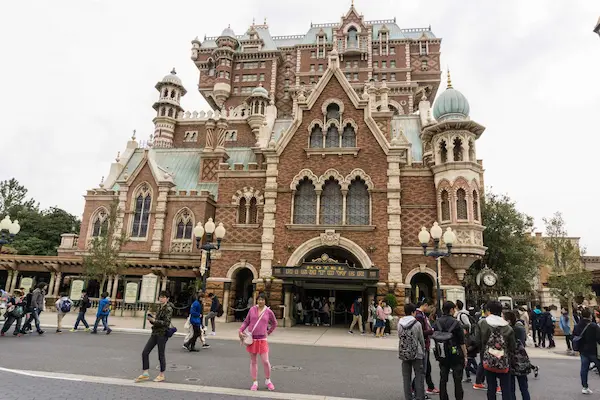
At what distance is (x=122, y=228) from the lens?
30.2 metres

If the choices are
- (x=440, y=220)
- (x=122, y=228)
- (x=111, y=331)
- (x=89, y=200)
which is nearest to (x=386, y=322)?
(x=440, y=220)

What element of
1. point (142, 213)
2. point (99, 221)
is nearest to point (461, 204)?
point (142, 213)

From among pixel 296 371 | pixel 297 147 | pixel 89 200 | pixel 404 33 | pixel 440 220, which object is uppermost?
pixel 404 33

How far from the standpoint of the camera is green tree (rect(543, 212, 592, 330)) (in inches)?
1069

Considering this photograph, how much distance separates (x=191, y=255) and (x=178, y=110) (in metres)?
25.5

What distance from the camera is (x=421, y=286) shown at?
930 inches

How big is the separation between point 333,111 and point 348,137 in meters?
2.04

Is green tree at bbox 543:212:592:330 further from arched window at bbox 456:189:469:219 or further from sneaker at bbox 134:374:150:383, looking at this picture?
sneaker at bbox 134:374:150:383

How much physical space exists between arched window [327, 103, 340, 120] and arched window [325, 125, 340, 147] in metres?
0.71

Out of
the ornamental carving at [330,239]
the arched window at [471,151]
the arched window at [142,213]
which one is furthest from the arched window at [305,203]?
the arched window at [142,213]

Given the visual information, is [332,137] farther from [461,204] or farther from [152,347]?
[152,347]

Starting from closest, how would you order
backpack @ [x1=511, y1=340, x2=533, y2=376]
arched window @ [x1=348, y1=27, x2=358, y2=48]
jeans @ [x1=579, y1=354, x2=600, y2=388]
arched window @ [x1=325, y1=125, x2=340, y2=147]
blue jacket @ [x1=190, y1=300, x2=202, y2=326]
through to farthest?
backpack @ [x1=511, y1=340, x2=533, y2=376] < jeans @ [x1=579, y1=354, x2=600, y2=388] < blue jacket @ [x1=190, y1=300, x2=202, y2=326] < arched window @ [x1=325, y1=125, x2=340, y2=147] < arched window @ [x1=348, y1=27, x2=358, y2=48]

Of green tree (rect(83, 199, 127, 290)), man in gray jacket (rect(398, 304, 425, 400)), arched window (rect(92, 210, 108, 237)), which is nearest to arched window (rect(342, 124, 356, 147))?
green tree (rect(83, 199, 127, 290))

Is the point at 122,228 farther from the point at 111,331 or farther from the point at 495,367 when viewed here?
the point at 495,367
